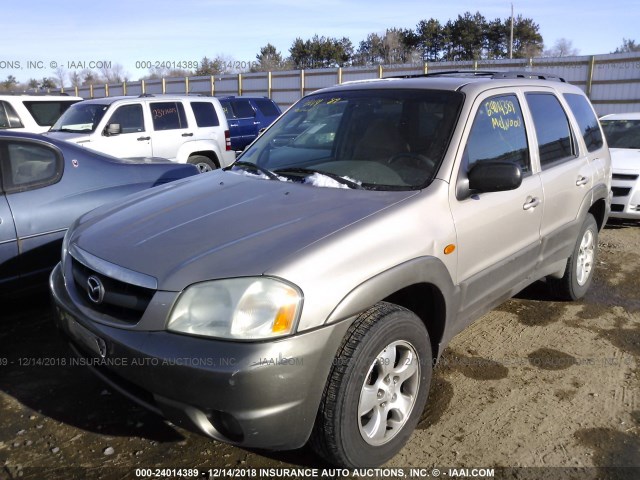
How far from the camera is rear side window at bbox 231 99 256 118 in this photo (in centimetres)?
1399

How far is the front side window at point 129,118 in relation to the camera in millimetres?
9348

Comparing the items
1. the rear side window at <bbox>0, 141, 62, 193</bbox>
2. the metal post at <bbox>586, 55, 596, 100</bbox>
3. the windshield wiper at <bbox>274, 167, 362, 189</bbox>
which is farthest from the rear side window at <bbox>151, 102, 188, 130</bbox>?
the metal post at <bbox>586, 55, 596, 100</bbox>

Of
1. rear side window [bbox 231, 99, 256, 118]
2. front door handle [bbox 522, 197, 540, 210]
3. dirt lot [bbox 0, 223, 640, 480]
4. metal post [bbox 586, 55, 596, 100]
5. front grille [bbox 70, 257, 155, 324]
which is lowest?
dirt lot [bbox 0, 223, 640, 480]

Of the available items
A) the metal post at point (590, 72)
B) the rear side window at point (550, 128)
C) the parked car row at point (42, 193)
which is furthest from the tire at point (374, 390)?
the metal post at point (590, 72)

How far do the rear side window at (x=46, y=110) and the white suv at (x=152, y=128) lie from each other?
4.59 ft

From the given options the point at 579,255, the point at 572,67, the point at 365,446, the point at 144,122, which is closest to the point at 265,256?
the point at 365,446

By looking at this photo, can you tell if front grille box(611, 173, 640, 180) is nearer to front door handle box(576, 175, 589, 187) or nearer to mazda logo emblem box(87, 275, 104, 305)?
front door handle box(576, 175, 589, 187)

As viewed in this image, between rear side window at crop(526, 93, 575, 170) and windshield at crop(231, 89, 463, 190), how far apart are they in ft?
2.96

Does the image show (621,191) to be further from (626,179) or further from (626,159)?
(626,159)

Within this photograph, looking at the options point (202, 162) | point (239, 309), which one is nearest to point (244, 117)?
point (202, 162)

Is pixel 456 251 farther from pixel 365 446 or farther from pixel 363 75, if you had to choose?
pixel 363 75

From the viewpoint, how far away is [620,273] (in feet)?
18.5

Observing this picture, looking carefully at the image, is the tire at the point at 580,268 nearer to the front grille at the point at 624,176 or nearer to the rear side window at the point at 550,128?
the rear side window at the point at 550,128

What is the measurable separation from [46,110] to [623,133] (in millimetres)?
10475
